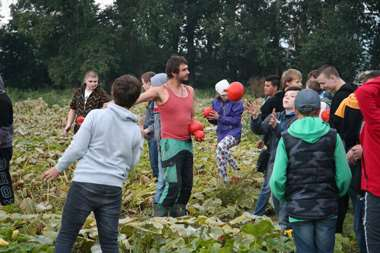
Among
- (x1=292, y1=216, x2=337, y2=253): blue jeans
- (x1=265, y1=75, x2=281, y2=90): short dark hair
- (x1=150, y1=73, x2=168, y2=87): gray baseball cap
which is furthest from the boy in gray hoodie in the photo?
(x1=150, y1=73, x2=168, y2=87): gray baseball cap

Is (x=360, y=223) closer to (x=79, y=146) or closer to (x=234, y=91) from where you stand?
(x=79, y=146)

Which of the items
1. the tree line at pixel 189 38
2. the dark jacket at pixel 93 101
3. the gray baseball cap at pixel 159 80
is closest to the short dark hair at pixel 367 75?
the gray baseball cap at pixel 159 80

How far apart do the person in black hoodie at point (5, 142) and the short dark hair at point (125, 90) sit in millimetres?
1643

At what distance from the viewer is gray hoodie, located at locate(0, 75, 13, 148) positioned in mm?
5445

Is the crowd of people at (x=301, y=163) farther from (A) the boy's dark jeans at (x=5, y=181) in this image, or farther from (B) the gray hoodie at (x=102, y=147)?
(A) the boy's dark jeans at (x=5, y=181)

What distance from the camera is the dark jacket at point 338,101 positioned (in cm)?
493

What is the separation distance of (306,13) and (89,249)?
38.4m

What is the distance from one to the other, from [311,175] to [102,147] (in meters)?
1.44

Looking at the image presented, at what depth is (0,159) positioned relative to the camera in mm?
5656

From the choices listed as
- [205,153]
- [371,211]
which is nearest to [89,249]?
[371,211]

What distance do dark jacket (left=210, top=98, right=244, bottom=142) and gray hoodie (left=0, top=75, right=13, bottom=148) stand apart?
2691 mm

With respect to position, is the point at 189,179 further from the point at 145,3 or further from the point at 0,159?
the point at 145,3

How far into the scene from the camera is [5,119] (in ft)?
18.1

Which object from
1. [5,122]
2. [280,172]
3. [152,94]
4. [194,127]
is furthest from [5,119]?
[280,172]
